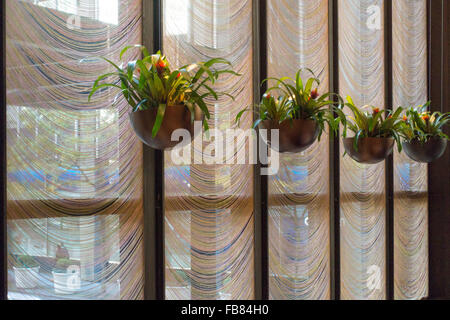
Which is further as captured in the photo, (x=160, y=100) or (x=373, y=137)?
(x=373, y=137)

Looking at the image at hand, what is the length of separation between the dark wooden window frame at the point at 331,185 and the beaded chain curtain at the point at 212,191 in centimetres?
6

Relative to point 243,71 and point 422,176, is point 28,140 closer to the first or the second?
point 243,71

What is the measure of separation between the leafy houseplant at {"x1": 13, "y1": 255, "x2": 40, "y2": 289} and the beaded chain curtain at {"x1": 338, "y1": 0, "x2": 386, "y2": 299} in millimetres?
2609

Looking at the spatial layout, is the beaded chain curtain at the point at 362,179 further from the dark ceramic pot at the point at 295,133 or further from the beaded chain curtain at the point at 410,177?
the dark ceramic pot at the point at 295,133

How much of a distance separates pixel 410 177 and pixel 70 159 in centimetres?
365

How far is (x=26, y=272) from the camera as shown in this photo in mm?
2521

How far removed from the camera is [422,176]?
553 centimetres

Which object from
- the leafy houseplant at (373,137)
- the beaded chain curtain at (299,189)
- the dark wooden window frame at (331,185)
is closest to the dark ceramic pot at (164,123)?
the dark wooden window frame at (331,185)

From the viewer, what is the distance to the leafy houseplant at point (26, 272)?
8.20 ft

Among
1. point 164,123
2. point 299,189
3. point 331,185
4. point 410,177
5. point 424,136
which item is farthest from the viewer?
point 410,177

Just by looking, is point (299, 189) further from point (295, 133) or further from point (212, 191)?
point (295, 133)

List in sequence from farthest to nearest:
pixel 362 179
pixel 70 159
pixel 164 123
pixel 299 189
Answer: pixel 362 179 < pixel 299 189 < pixel 70 159 < pixel 164 123

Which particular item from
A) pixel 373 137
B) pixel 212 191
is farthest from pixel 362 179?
pixel 212 191

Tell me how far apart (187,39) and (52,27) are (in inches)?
32.0
